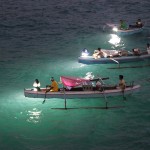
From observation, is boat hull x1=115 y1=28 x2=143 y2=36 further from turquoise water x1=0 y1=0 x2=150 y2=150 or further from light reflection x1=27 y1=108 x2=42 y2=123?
light reflection x1=27 y1=108 x2=42 y2=123

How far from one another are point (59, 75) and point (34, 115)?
10.2 m

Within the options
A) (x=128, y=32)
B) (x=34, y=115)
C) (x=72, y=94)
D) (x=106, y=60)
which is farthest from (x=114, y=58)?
(x=34, y=115)

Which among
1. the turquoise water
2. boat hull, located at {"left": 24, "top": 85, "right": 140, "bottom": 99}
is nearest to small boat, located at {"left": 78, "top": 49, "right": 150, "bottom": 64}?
the turquoise water

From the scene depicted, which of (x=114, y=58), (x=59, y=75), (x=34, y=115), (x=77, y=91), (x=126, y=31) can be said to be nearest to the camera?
(x=34, y=115)

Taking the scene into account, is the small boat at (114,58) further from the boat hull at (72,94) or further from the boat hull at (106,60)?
the boat hull at (72,94)

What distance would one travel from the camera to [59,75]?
42.2m

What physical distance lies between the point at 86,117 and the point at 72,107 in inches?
91.7

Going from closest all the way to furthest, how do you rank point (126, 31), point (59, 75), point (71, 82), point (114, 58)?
1. point (71, 82)
2. point (59, 75)
3. point (114, 58)
4. point (126, 31)

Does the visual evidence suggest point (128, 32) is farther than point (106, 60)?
Yes

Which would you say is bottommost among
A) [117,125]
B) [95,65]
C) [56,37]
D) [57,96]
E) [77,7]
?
[117,125]

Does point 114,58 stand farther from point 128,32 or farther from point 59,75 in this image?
point 128,32

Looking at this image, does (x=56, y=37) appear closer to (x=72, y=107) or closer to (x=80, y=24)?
(x=80, y=24)

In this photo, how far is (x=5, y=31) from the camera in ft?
204

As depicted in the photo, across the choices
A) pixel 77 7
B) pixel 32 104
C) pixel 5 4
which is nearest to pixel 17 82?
pixel 32 104
